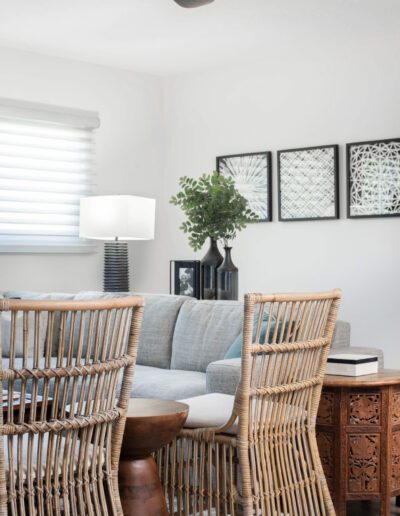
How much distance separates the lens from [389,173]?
17.6 ft

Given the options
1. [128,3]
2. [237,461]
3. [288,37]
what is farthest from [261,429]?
[288,37]

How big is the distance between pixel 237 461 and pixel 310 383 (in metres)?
0.33

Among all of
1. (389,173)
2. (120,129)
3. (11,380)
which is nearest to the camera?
(11,380)

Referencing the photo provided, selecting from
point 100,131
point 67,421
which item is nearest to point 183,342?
point 100,131

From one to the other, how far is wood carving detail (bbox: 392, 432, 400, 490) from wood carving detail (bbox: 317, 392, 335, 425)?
0.25 m

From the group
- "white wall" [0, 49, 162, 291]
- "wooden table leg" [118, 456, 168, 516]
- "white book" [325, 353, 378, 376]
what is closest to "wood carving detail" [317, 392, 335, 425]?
"white book" [325, 353, 378, 376]

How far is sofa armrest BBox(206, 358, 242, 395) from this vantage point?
3.53 metres

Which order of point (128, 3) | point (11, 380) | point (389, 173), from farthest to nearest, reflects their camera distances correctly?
1. point (389, 173)
2. point (128, 3)
3. point (11, 380)

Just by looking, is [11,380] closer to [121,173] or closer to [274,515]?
[274,515]

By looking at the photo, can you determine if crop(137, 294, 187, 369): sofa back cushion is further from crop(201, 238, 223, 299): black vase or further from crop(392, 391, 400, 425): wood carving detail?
crop(392, 391, 400, 425): wood carving detail

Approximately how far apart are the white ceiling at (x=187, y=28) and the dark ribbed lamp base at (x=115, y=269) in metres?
1.34

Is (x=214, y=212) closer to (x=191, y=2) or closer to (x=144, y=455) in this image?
(x=191, y=2)

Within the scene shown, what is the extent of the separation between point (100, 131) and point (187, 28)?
134cm

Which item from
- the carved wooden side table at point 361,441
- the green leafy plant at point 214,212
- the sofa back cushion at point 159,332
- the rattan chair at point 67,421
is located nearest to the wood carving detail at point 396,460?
the carved wooden side table at point 361,441
